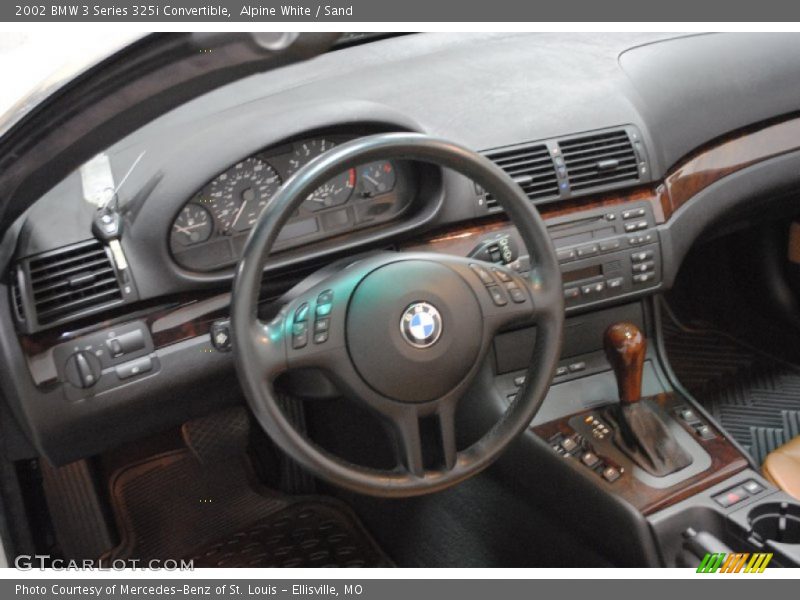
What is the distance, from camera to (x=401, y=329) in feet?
4.14

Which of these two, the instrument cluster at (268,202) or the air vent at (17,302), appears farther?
the instrument cluster at (268,202)

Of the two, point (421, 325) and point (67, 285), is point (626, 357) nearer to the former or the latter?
point (421, 325)

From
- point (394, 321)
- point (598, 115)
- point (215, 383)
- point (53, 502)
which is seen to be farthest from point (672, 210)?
point (53, 502)

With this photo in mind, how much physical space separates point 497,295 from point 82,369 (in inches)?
25.8

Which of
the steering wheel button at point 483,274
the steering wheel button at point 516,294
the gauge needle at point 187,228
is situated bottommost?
the steering wheel button at point 516,294

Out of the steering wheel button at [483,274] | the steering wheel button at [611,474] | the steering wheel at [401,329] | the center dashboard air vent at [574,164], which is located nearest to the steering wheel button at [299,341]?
the steering wheel at [401,329]

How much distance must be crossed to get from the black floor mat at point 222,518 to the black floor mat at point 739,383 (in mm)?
874

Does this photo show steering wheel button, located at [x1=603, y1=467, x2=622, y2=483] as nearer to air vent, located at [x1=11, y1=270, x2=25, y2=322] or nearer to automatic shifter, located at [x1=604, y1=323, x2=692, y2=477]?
automatic shifter, located at [x1=604, y1=323, x2=692, y2=477]

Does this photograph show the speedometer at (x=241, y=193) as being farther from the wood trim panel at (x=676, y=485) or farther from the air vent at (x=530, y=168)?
the wood trim panel at (x=676, y=485)

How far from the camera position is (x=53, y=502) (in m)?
1.91

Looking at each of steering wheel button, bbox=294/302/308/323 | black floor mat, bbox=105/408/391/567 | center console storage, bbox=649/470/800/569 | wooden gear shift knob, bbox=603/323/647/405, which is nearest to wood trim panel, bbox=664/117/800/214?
wooden gear shift knob, bbox=603/323/647/405

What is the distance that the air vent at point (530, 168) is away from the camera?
5.52ft

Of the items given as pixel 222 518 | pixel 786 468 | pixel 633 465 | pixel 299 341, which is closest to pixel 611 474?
pixel 633 465

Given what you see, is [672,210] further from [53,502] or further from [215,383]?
[53,502]
